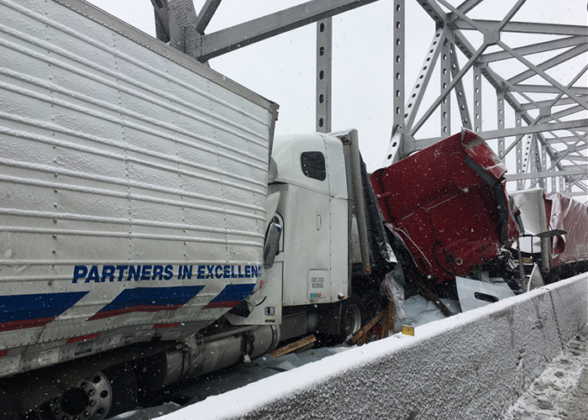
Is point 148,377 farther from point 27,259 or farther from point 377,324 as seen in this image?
point 377,324

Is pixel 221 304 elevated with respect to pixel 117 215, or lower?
lower

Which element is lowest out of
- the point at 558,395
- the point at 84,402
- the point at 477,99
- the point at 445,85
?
the point at 558,395

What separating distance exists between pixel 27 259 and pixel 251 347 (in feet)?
8.11

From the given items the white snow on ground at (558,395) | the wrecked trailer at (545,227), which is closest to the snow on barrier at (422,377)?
the white snow on ground at (558,395)

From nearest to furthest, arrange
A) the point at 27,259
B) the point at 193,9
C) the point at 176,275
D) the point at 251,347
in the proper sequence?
the point at 27,259 → the point at 176,275 → the point at 251,347 → the point at 193,9

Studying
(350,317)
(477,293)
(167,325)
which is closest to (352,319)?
(350,317)

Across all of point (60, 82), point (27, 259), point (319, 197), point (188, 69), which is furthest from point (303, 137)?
point (27, 259)

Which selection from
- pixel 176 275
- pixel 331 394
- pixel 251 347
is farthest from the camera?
pixel 251 347

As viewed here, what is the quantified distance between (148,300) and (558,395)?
330cm

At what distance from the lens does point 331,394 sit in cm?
177

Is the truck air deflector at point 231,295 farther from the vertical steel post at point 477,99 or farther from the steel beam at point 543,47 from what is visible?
the steel beam at point 543,47

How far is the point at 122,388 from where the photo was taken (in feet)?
10.4

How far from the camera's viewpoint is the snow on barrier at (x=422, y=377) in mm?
1557

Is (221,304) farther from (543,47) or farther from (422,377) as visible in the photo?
(543,47)
